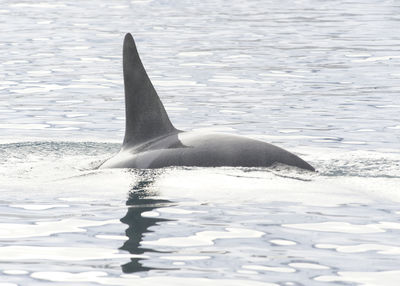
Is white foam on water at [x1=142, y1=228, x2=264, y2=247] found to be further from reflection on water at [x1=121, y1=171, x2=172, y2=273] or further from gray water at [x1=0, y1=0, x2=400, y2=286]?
reflection on water at [x1=121, y1=171, x2=172, y2=273]

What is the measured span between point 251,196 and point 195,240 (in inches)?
61.7

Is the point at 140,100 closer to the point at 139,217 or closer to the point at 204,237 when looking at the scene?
the point at 139,217

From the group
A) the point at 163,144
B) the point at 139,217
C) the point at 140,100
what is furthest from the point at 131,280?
the point at 140,100

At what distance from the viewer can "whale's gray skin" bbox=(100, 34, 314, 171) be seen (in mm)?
11078

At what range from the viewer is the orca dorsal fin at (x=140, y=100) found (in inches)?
466

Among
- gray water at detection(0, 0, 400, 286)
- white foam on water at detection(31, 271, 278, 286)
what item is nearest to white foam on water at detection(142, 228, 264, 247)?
gray water at detection(0, 0, 400, 286)

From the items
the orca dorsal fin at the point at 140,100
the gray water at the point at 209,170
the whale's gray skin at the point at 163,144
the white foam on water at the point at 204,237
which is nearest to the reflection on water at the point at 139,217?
the gray water at the point at 209,170

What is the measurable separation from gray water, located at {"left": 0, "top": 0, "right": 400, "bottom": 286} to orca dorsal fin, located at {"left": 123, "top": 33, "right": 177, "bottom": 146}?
2.15 ft

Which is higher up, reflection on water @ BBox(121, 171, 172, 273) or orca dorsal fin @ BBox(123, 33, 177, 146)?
orca dorsal fin @ BBox(123, 33, 177, 146)

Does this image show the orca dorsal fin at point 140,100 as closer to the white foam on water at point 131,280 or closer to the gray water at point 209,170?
the gray water at point 209,170

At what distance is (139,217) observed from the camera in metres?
9.62

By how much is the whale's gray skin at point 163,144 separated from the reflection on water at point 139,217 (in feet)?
1.08

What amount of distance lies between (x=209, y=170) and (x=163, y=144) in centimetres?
80

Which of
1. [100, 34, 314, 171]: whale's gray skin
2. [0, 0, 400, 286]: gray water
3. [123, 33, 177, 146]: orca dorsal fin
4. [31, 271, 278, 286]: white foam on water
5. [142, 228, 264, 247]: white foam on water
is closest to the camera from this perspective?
[31, 271, 278, 286]: white foam on water
